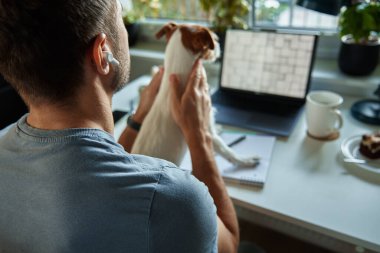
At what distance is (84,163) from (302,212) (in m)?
0.54

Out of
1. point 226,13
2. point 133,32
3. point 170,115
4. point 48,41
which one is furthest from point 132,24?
point 48,41

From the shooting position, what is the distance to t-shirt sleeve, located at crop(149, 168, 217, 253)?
1.63ft

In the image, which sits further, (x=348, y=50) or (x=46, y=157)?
(x=348, y=50)

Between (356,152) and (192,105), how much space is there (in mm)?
525

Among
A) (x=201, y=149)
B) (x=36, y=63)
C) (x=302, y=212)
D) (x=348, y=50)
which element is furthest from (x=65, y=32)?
(x=348, y=50)

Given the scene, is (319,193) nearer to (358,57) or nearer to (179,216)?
(179,216)

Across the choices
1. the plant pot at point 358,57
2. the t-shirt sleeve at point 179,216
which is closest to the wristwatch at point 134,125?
the t-shirt sleeve at point 179,216

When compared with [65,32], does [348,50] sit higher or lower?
lower

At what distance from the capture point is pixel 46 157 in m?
0.49

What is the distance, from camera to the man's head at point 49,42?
453mm

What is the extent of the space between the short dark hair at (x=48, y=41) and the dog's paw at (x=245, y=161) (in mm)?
567

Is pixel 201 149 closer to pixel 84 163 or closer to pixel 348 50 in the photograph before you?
pixel 84 163

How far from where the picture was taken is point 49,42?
1.53 ft

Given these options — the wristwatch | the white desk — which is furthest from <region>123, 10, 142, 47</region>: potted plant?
the white desk
